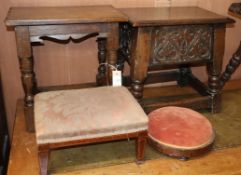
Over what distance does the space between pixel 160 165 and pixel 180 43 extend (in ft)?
1.81

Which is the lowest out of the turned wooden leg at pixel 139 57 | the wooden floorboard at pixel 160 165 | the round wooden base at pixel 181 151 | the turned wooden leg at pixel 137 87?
the wooden floorboard at pixel 160 165

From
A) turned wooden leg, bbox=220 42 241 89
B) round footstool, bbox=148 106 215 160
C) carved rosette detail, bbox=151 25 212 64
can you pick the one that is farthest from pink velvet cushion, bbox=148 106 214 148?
turned wooden leg, bbox=220 42 241 89

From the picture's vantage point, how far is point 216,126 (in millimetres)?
1553

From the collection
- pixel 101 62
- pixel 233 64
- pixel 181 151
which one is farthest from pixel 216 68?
pixel 101 62

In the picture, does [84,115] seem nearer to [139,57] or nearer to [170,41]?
[139,57]

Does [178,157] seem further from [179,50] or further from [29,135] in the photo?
[29,135]

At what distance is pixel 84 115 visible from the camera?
3.71 feet

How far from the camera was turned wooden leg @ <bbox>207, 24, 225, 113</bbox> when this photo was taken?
1.44 m

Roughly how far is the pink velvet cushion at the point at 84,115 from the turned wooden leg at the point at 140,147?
42 millimetres

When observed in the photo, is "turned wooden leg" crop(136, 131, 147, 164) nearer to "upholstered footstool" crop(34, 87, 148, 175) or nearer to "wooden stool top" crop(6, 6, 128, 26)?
"upholstered footstool" crop(34, 87, 148, 175)

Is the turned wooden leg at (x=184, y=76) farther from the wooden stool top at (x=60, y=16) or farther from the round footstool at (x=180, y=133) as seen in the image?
the wooden stool top at (x=60, y=16)

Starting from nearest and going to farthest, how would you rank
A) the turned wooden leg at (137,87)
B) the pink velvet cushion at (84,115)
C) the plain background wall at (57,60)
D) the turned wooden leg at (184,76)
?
the pink velvet cushion at (84,115), the turned wooden leg at (137,87), the plain background wall at (57,60), the turned wooden leg at (184,76)

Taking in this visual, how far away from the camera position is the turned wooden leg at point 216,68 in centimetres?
144

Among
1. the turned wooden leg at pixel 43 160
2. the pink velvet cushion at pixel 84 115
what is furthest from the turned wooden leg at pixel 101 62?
the turned wooden leg at pixel 43 160
